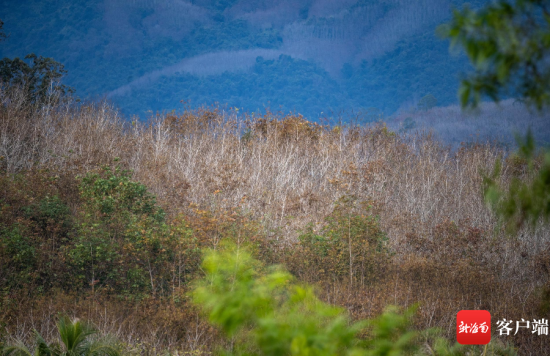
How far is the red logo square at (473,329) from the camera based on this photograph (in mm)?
3588

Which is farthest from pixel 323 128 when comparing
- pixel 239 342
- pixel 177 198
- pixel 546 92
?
pixel 546 92

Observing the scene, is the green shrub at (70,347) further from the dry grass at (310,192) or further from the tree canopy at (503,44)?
the tree canopy at (503,44)

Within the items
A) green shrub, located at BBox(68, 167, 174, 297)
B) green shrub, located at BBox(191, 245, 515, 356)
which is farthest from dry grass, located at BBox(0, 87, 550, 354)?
green shrub, located at BBox(191, 245, 515, 356)

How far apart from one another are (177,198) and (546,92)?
28.1 feet

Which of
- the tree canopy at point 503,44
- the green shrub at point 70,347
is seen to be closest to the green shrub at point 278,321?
the tree canopy at point 503,44

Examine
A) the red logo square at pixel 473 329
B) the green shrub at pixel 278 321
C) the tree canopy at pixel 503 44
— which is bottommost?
the red logo square at pixel 473 329

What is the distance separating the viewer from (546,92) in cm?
148

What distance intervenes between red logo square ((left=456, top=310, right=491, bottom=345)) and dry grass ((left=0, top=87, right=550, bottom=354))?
3.71 feet

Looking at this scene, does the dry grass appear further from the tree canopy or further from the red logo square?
the tree canopy

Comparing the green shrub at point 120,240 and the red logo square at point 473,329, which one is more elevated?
the green shrub at point 120,240

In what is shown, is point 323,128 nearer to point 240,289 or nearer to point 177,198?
point 177,198

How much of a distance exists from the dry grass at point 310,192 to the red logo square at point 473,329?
1.13m

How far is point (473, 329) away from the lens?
396 cm

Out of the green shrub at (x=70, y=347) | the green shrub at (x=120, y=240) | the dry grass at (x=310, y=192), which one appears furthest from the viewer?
the green shrub at (x=120, y=240)
